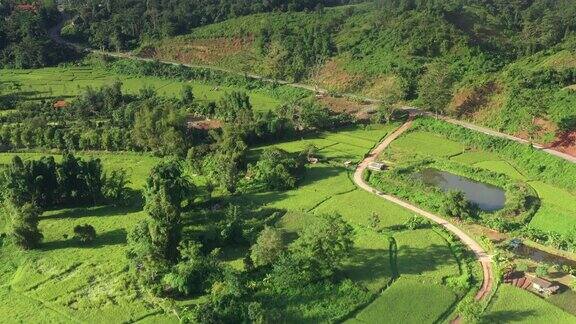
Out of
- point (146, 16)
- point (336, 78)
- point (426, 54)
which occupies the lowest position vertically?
point (336, 78)

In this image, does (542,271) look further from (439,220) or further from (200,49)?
(200,49)

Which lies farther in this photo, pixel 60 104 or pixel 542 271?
pixel 60 104

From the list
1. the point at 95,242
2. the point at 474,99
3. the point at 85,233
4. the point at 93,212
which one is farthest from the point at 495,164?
the point at 85,233

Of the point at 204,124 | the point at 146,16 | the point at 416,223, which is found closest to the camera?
the point at 416,223

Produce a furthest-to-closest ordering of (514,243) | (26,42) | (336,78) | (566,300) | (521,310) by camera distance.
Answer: (26,42) < (336,78) < (514,243) < (566,300) < (521,310)

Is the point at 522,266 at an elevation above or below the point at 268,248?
below
